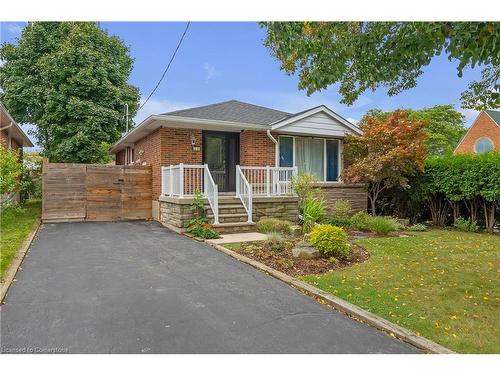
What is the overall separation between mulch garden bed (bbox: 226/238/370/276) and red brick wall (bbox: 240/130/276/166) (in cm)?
491

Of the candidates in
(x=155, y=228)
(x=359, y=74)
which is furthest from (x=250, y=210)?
(x=359, y=74)

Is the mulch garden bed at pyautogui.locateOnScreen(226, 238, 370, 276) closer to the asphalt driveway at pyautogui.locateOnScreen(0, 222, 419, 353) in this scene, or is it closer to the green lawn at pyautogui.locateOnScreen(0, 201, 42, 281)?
the asphalt driveway at pyautogui.locateOnScreen(0, 222, 419, 353)

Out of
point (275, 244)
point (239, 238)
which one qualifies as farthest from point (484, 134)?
point (275, 244)

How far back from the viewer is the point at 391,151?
11.4m

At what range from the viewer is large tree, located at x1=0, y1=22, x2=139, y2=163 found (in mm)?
18297

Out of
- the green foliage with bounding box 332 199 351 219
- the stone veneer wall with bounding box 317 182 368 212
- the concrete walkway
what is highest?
the stone veneer wall with bounding box 317 182 368 212

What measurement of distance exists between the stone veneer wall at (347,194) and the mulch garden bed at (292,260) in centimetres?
543

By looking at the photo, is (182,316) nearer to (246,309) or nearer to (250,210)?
(246,309)

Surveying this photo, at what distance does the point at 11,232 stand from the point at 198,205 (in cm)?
459

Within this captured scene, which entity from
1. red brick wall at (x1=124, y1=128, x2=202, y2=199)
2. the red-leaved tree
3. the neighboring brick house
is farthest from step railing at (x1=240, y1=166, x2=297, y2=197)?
the neighboring brick house

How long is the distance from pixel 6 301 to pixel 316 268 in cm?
429

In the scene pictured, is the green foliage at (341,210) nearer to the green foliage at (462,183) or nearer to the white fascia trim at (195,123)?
the green foliage at (462,183)
